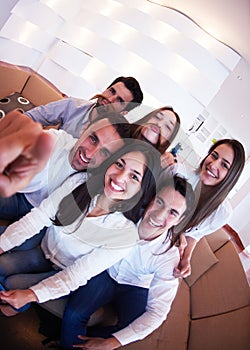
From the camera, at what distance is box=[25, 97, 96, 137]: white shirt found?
0.94m

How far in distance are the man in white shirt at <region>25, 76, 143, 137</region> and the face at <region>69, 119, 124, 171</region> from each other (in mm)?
248

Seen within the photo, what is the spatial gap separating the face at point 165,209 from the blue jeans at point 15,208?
317mm

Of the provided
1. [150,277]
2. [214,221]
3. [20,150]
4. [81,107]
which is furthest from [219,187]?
[20,150]

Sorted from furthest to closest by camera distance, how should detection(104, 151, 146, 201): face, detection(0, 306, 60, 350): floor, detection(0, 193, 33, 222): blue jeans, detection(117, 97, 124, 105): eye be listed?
detection(117, 97, 124, 105): eye
detection(0, 193, 33, 222): blue jeans
detection(0, 306, 60, 350): floor
detection(104, 151, 146, 201): face

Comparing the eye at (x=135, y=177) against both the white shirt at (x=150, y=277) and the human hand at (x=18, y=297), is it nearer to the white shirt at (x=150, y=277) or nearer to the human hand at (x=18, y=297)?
the white shirt at (x=150, y=277)

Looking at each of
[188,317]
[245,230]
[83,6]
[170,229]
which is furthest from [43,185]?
[83,6]

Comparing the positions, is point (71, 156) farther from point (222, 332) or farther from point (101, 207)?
point (222, 332)

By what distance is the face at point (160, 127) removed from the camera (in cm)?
73

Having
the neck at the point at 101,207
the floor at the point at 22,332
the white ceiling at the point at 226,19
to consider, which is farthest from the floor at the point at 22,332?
the white ceiling at the point at 226,19

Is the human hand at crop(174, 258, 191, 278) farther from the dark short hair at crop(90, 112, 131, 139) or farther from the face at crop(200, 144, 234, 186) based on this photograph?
the dark short hair at crop(90, 112, 131, 139)

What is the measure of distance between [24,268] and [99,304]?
0.60 feet

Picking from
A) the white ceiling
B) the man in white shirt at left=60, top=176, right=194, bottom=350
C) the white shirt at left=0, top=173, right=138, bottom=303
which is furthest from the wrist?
the white ceiling

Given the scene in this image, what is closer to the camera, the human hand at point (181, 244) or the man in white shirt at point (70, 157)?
the man in white shirt at point (70, 157)

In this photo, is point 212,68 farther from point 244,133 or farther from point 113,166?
point 113,166
